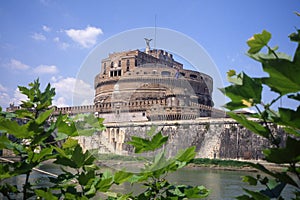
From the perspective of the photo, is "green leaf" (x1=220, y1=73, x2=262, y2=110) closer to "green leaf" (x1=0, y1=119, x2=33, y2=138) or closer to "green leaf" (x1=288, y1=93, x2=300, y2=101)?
"green leaf" (x1=288, y1=93, x2=300, y2=101)

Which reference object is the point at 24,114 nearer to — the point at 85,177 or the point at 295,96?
the point at 85,177

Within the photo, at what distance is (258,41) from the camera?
32 centimetres

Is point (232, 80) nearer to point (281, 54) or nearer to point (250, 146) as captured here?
point (281, 54)

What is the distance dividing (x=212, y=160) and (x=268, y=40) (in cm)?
1003

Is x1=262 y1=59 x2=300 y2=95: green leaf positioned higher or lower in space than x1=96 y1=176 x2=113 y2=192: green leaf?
higher

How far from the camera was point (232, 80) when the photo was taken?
0.35 m

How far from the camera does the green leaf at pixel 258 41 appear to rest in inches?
12.3

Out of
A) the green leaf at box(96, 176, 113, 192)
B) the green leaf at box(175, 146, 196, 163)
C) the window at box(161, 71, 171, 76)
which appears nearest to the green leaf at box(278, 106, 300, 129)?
the green leaf at box(175, 146, 196, 163)

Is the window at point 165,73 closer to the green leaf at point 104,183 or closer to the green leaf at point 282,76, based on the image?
the green leaf at point 104,183

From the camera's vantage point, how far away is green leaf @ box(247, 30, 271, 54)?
31 cm

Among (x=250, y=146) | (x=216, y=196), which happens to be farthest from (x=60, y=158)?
(x=250, y=146)

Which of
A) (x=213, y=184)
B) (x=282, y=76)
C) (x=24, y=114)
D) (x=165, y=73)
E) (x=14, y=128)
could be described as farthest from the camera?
(x=213, y=184)

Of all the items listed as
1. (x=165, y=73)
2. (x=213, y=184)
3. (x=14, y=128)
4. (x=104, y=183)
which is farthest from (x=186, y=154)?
(x=213, y=184)

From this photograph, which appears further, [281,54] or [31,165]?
[31,165]
